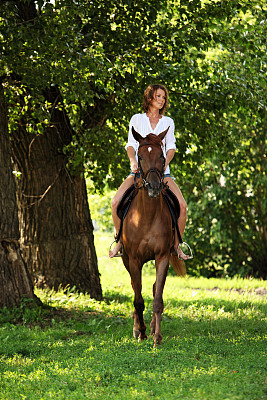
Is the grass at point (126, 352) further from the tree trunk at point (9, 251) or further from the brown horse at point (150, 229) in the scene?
the brown horse at point (150, 229)

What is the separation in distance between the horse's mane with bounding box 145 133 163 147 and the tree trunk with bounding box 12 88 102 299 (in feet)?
17.5

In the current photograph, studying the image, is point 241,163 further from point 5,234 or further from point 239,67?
point 5,234

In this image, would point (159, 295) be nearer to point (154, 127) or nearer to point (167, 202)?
point (167, 202)

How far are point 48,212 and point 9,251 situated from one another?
2304 mm

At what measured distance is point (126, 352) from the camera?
6.68 meters

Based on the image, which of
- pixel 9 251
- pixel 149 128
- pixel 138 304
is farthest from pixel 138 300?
pixel 9 251

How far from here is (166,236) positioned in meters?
7.36

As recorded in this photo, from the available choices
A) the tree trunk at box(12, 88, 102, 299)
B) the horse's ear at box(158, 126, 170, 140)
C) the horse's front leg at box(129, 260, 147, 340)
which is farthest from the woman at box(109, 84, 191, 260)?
the tree trunk at box(12, 88, 102, 299)

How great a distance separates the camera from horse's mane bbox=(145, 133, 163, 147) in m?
7.08

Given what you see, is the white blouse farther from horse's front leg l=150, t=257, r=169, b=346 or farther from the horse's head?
horse's front leg l=150, t=257, r=169, b=346

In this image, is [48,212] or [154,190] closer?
[154,190]

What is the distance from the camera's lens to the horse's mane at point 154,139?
7078 millimetres

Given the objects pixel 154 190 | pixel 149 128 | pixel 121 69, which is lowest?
pixel 154 190

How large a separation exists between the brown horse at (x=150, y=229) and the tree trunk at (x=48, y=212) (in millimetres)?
4737
